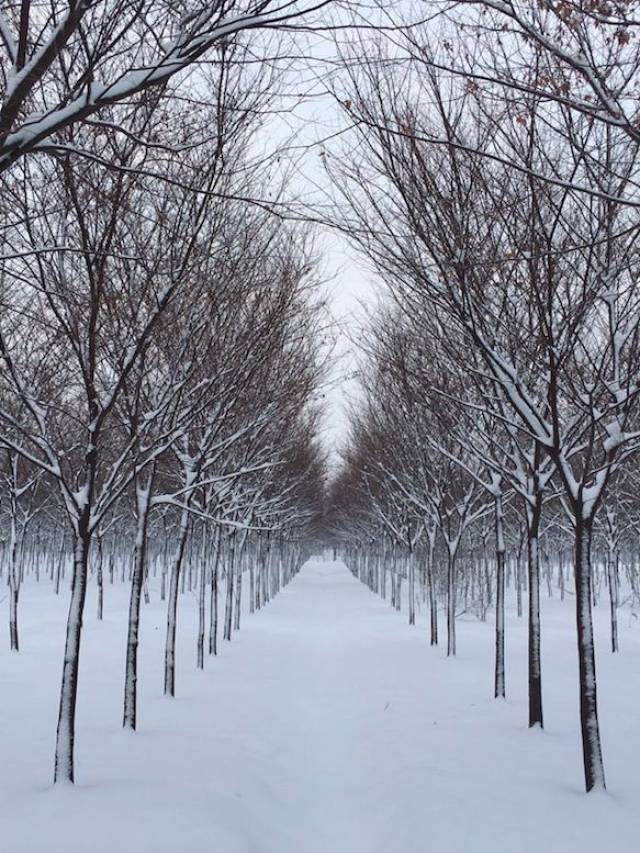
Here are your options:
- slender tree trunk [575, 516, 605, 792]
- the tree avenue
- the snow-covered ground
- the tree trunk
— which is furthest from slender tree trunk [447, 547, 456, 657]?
slender tree trunk [575, 516, 605, 792]

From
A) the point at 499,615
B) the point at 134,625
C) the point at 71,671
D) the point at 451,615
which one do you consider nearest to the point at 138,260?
the point at 71,671

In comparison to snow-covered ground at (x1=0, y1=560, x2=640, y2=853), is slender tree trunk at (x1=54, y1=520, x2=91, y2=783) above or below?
above

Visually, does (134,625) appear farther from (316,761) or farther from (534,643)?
(534,643)

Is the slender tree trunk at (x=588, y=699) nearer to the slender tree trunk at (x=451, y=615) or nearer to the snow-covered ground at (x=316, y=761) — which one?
the snow-covered ground at (x=316, y=761)

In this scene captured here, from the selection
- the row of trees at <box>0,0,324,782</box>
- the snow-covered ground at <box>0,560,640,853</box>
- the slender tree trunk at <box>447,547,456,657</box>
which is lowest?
the snow-covered ground at <box>0,560,640,853</box>

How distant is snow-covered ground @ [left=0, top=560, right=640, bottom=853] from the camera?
5.71 metres

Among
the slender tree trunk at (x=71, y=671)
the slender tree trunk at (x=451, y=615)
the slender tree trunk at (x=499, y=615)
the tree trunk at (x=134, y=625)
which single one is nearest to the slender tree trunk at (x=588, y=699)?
the slender tree trunk at (x=71, y=671)

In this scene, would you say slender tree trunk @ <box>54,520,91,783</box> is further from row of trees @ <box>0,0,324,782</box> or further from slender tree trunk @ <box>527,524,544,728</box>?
slender tree trunk @ <box>527,524,544,728</box>

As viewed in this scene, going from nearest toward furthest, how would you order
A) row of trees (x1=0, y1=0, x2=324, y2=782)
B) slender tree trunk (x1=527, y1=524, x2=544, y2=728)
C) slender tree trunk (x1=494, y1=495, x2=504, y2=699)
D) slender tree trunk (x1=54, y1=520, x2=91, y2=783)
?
row of trees (x1=0, y1=0, x2=324, y2=782) → slender tree trunk (x1=54, y1=520, x2=91, y2=783) → slender tree trunk (x1=527, y1=524, x2=544, y2=728) → slender tree trunk (x1=494, y1=495, x2=504, y2=699)

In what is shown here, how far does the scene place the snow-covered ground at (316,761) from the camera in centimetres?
571

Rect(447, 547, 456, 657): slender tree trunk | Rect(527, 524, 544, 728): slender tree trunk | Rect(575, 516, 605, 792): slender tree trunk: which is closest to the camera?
Rect(575, 516, 605, 792): slender tree trunk

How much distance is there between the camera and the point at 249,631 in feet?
70.8

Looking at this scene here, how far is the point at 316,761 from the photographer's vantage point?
8.16 m

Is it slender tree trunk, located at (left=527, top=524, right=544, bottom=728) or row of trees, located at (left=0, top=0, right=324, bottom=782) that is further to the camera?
slender tree trunk, located at (left=527, top=524, right=544, bottom=728)
